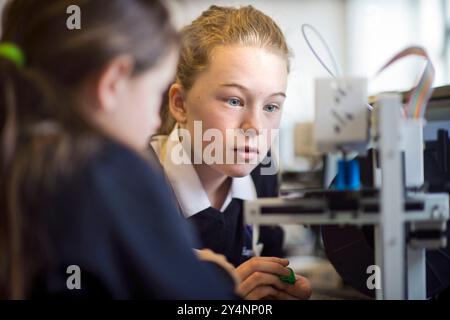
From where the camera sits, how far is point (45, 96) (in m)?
0.71

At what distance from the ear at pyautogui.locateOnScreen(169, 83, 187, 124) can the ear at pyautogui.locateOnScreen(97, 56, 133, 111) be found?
465 millimetres

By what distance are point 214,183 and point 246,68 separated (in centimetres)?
29

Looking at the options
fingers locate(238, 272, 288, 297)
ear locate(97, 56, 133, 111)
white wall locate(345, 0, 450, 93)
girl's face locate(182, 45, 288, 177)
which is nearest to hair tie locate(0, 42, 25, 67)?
ear locate(97, 56, 133, 111)

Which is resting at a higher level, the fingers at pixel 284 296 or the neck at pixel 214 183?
the neck at pixel 214 183

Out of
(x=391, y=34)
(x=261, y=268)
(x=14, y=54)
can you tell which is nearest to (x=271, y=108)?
(x=261, y=268)

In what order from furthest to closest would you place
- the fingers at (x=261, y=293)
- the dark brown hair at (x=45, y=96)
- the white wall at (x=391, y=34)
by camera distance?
the white wall at (x=391, y=34) < the fingers at (x=261, y=293) < the dark brown hair at (x=45, y=96)

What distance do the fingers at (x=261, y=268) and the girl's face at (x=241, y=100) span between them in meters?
0.21

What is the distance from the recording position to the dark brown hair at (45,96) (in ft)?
2.26

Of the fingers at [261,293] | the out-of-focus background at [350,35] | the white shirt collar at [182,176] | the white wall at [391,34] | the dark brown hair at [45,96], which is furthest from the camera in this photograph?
the white wall at [391,34]

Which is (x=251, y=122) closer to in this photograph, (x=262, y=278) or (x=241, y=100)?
(x=241, y=100)

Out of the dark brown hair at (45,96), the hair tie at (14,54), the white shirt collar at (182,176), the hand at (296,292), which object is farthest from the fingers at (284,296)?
the hair tie at (14,54)

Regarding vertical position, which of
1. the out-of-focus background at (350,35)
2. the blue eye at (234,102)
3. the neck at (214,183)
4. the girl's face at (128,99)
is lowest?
the neck at (214,183)

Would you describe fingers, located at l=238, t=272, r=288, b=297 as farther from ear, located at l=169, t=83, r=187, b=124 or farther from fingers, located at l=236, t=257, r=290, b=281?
ear, located at l=169, t=83, r=187, b=124

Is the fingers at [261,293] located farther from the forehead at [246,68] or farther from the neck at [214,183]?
the forehead at [246,68]
